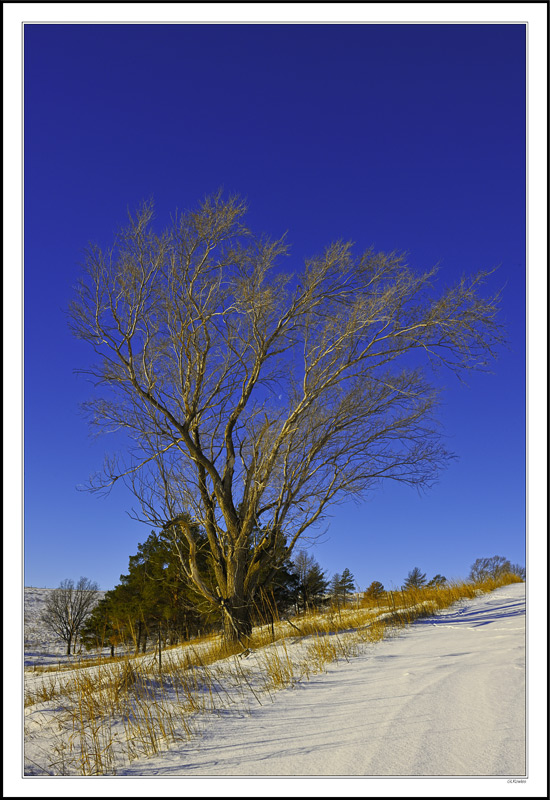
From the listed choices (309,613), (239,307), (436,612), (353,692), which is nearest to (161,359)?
(239,307)

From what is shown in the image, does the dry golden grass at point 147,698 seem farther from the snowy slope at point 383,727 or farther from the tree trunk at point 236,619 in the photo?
the tree trunk at point 236,619

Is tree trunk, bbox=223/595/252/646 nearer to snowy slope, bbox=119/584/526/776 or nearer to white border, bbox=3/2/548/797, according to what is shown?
snowy slope, bbox=119/584/526/776

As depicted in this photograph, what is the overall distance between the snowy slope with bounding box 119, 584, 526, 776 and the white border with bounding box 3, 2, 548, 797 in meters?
0.28

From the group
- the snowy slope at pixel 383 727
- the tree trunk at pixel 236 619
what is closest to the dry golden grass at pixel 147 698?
the snowy slope at pixel 383 727

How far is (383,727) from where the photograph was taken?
3.45m

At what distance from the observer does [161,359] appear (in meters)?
11.9
